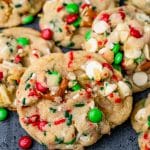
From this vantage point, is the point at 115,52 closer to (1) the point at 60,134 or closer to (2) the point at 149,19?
(2) the point at 149,19

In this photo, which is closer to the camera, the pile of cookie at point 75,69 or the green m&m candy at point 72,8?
the pile of cookie at point 75,69

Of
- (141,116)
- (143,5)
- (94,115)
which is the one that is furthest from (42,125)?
(143,5)

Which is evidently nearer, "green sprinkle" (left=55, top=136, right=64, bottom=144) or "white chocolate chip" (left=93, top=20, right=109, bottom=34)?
"green sprinkle" (left=55, top=136, right=64, bottom=144)

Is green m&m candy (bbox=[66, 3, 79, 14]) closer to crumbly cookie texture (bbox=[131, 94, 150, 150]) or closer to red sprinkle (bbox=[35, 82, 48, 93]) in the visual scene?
red sprinkle (bbox=[35, 82, 48, 93])

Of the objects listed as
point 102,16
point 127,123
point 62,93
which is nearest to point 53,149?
point 62,93

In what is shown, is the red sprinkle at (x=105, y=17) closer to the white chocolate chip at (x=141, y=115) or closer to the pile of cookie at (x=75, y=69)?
the pile of cookie at (x=75, y=69)

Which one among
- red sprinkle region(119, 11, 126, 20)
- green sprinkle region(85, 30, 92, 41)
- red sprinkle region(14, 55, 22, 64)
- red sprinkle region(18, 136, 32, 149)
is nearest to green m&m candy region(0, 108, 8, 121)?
red sprinkle region(18, 136, 32, 149)

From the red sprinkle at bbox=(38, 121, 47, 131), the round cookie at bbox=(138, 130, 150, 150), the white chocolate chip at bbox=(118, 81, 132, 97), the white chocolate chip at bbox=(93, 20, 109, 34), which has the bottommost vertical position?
the round cookie at bbox=(138, 130, 150, 150)

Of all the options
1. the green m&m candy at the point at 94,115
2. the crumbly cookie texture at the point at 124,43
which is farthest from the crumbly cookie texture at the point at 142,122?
the green m&m candy at the point at 94,115
